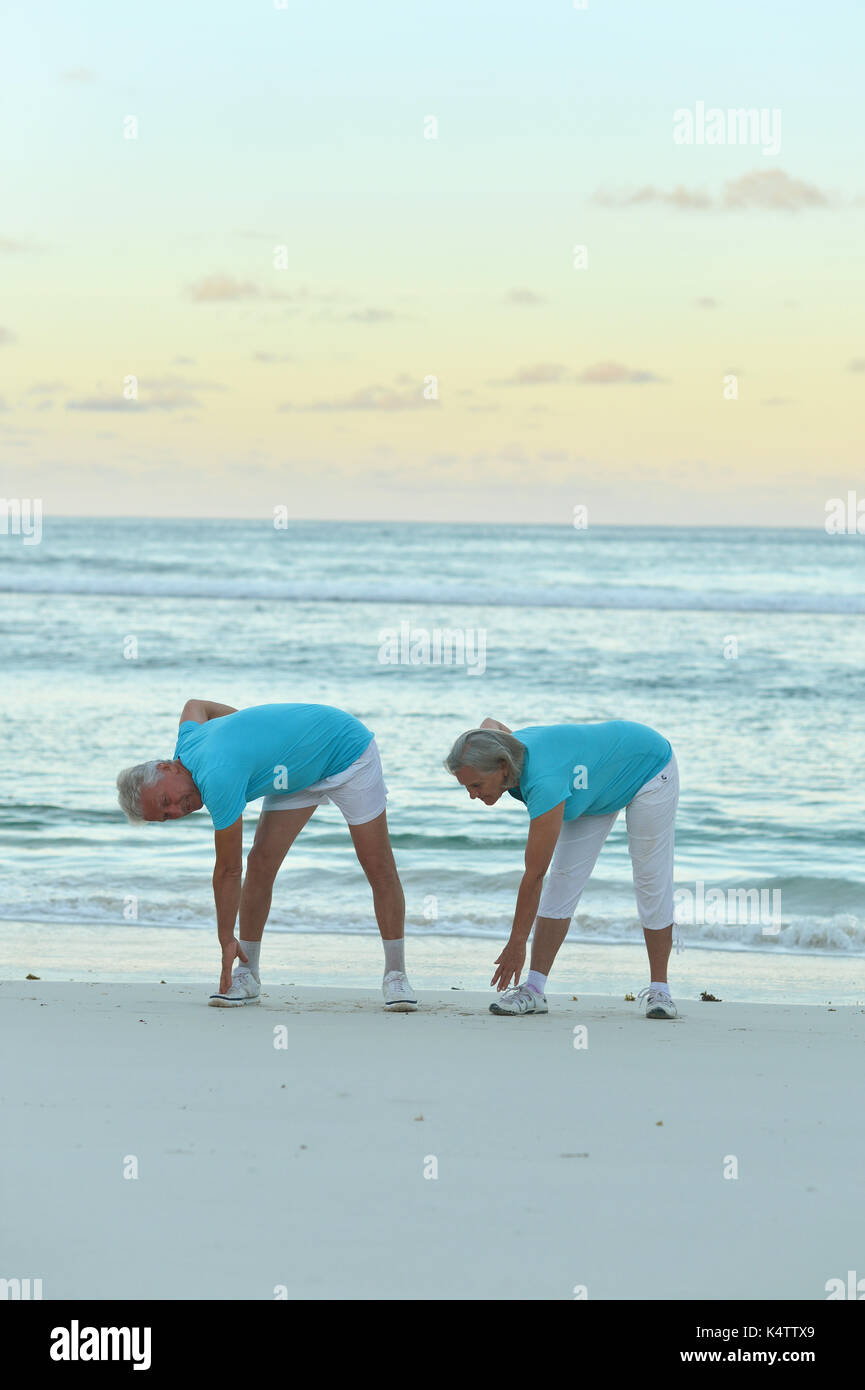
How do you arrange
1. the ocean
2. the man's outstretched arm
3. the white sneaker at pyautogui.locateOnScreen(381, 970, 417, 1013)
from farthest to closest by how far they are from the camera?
1. the ocean
2. the white sneaker at pyautogui.locateOnScreen(381, 970, 417, 1013)
3. the man's outstretched arm

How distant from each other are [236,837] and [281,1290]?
78.7 inches

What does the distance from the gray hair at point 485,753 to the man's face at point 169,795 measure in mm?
854

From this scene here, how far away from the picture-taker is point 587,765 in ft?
15.5

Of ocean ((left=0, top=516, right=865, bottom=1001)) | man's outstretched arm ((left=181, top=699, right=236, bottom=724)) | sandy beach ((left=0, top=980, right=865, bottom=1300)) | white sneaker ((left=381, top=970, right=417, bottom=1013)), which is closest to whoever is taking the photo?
sandy beach ((left=0, top=980, right=865, bottom=1300))

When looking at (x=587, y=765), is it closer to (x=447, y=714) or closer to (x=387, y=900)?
(x=387, y=900)

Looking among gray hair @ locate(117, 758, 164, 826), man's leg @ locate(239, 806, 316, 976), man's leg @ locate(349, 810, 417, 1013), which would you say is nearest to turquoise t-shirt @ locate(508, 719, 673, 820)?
man's leg @ locate(349, 810, 417, 1013)

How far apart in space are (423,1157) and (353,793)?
173 cm

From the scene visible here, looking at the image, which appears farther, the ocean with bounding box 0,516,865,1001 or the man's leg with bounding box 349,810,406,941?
the ocean with bounding box 0,516,865,1001

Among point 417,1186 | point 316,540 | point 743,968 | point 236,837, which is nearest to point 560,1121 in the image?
point 417,1186

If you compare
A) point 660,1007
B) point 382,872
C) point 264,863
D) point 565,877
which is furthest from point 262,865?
point 660,1007

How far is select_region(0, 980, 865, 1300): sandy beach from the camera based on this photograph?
286 centimetres

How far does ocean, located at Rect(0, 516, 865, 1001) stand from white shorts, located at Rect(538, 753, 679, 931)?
130cm

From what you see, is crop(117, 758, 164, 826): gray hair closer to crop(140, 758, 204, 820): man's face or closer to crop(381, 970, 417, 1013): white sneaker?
crop(140, 758, 204, 820): man's face

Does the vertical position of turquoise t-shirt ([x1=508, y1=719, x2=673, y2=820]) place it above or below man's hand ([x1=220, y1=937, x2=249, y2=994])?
above
